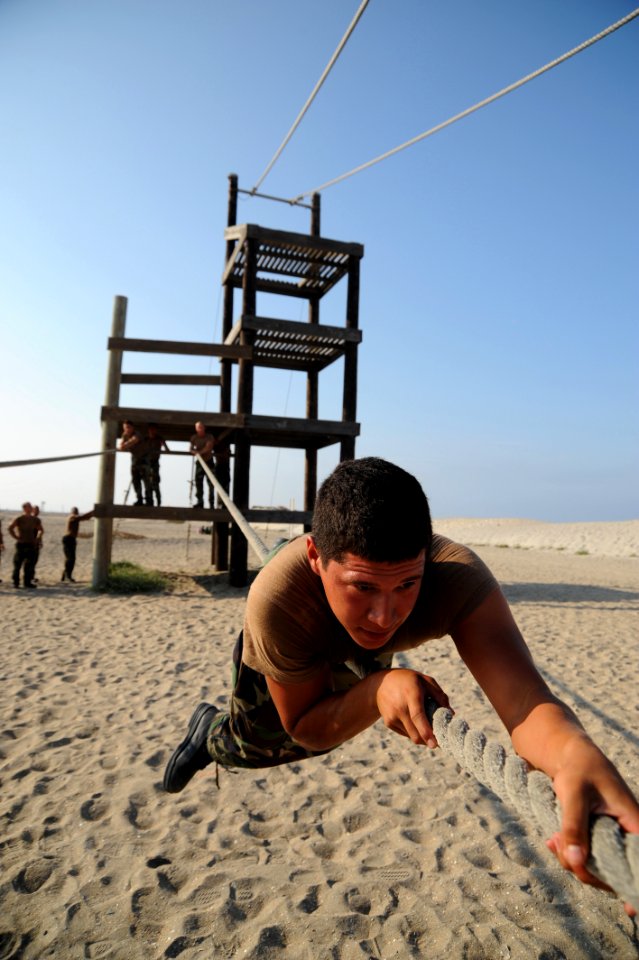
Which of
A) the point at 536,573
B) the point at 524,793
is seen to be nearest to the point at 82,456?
the point at 524,793

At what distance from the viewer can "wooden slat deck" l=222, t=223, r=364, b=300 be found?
1084 centimetres

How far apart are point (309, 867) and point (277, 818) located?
599 millimetres

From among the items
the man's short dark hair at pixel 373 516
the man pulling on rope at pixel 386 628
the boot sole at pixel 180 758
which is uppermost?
the man's short dark hair at pixel 373 516

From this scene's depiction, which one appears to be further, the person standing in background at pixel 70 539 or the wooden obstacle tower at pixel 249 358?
the person standing in background at pixel 70 539

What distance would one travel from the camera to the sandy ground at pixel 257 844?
2.87m

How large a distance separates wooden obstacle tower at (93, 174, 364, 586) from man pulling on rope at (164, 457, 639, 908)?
346 inches

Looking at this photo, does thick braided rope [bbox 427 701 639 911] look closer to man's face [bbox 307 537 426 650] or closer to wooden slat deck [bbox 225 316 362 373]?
man's face [bbox 307 537 426 650]

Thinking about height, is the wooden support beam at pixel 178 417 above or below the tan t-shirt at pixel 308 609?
above

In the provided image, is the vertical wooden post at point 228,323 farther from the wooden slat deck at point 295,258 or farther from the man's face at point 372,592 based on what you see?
the man's face at point 372,592

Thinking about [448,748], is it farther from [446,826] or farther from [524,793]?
[446,826]

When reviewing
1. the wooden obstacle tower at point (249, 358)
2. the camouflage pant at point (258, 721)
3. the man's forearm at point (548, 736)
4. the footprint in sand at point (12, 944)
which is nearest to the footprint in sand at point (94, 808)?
the footprint in sand at point (12, 944)

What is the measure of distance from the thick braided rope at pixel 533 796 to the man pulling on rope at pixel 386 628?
0.04 m

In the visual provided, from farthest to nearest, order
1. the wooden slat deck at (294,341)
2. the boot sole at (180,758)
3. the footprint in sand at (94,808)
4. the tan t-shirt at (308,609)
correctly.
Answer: the wooden slat deck at (294,341) → the footprint in sand at (94,808) → the boot sole at (180,758) → the tan t-shirt at (308,609)

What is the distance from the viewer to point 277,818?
3977 millimetres
